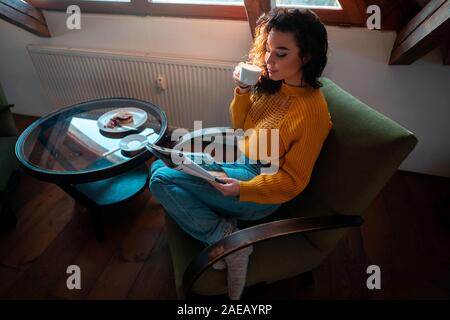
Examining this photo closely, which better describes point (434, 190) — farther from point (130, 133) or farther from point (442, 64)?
point (130, 133)

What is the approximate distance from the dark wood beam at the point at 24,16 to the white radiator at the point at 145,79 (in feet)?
0.45

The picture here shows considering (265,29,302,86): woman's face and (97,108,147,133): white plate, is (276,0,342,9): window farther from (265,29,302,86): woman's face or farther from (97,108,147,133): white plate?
(97,108,147,133): white plate

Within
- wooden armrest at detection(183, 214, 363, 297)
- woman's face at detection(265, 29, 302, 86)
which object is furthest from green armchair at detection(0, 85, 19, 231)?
woman's face at detection(265, 29, 302, 86)

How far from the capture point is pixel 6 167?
1.40m

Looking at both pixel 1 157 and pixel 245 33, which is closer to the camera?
pixel 1 157

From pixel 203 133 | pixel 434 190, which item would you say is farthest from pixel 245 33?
pixel 434 190

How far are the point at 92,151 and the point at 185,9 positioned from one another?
104 cm

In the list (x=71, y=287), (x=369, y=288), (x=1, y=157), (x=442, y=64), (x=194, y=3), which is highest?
(x=194, y=3)

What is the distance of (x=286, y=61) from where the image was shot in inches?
34.7

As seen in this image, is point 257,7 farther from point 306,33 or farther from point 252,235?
point 252,235

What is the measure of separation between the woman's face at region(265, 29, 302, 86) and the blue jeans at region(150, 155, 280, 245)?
1.30 feet

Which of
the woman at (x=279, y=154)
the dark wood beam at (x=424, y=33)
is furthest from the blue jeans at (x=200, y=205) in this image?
the dark wood beam at (x=424, y=33)

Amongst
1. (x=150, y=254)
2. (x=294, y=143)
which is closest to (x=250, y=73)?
(x=294, y=143)

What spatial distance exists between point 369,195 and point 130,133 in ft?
3.75
